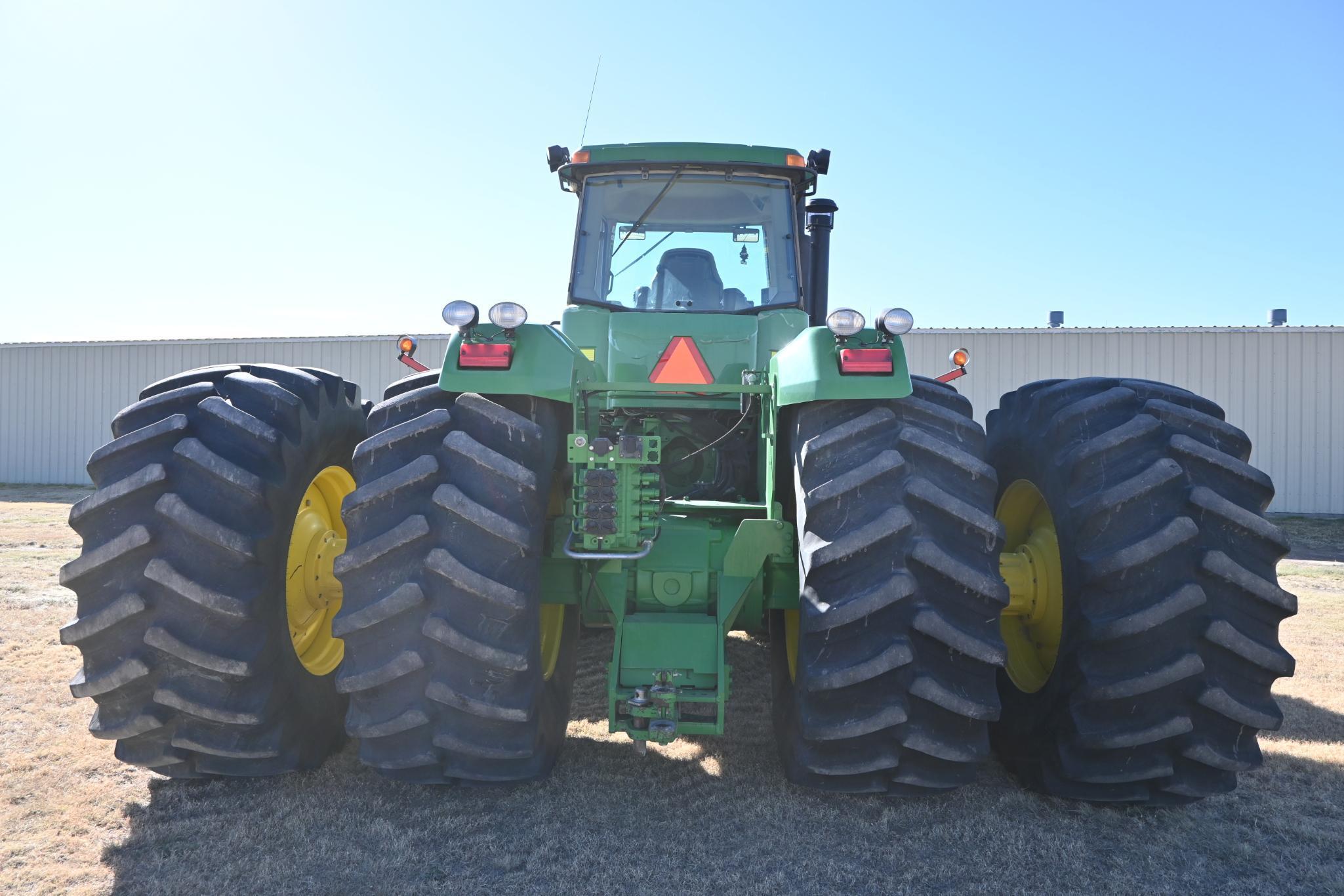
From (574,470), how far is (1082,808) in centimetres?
223

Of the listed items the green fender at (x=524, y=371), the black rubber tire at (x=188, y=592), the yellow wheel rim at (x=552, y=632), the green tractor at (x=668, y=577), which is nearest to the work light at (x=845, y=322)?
the green tractor at (x=668, y=577)

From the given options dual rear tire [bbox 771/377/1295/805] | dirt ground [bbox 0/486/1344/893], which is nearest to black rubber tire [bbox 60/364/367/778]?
dirt ground [bbox 0/486/1344/893]

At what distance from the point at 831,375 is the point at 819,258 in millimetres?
2367

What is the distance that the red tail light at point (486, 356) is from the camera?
3.21m

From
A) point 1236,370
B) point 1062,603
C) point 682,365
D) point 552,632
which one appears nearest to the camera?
point 1062,603

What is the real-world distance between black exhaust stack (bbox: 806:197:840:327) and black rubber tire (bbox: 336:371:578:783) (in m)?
2.65

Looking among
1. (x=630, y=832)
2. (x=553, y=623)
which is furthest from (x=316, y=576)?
(x=630, y=832)

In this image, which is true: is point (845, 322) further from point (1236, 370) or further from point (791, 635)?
point (1236, 370)

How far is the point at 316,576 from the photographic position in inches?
155

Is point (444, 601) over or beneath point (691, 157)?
beneath

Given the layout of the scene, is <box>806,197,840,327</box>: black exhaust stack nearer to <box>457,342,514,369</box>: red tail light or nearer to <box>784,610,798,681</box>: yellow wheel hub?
<box>784,610,798,681</box>: yellow wheel hub

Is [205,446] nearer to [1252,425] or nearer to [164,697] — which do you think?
[164,697]

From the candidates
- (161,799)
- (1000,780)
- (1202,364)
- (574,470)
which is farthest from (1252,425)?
(161,799)

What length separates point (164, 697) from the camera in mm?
3115
